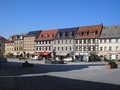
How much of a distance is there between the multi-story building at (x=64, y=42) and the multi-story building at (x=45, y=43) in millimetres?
2759

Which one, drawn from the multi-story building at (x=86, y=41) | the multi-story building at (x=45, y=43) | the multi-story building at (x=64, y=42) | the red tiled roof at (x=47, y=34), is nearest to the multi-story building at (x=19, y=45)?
the multi-story building at (x=45, y=43)

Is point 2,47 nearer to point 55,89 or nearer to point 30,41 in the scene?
point 30,41

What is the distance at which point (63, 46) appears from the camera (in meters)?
92.4

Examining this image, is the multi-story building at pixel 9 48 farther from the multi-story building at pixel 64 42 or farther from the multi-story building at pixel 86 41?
the multi-story building at pixel 86 41

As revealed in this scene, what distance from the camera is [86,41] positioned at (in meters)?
84.2

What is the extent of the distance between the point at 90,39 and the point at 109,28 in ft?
21.8

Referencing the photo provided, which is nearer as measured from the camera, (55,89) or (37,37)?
(55,89)

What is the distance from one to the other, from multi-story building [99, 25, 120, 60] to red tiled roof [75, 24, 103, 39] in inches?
80.8

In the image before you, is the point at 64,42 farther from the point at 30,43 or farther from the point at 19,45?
the point at 19,45

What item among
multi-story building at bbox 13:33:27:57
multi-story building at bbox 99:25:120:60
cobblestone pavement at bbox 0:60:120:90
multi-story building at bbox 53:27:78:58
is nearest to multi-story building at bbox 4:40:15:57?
multi-story building at bbox 13:33:27:57

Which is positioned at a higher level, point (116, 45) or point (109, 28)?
point (109, 28)

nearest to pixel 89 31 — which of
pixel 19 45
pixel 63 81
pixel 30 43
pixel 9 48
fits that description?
pixel 30 43

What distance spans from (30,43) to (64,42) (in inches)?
845

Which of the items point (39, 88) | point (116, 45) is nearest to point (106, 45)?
point (116, 45)
